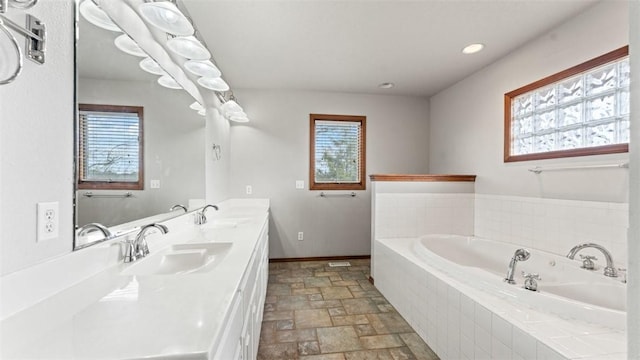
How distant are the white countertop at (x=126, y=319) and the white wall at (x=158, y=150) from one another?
0.29 meters

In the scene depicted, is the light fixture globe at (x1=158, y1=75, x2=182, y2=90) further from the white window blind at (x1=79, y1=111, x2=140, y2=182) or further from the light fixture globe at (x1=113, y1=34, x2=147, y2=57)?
the white window blind at (x1=79, y1=111, x2=140, y2=182)

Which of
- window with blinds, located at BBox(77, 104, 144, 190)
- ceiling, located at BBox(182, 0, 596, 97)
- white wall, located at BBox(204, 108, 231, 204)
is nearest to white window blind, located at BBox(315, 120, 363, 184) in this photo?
ceiling, located at BBox(182, 0, 596, 97)

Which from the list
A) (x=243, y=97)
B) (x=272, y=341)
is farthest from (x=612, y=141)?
(x=243, y=97)

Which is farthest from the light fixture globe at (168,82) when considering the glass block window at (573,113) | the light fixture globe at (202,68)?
the glass block window at (573,113)

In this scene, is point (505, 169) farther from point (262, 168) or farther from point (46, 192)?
point (46, 192)

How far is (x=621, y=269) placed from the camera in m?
1.76

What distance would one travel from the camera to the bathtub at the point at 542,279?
1.35 metres

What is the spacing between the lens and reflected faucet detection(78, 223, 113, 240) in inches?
41.0

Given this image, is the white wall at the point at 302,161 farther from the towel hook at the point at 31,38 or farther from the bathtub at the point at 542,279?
the towel hook at the point at 31,38

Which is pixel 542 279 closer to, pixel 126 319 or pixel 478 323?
pixel 478 323

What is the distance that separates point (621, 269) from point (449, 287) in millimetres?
1086

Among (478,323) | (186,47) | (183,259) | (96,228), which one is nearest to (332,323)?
(478,323)

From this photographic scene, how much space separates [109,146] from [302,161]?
2.82 metres

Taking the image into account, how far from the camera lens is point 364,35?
2488 mm
